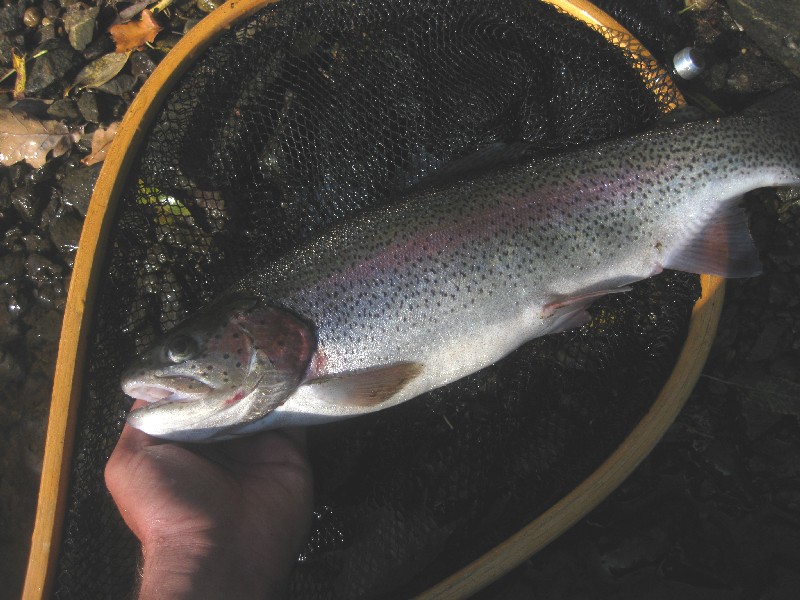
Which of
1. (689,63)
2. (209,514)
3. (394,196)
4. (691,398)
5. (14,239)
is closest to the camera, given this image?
(209,514)

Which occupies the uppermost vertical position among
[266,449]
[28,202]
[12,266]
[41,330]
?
[28,202]

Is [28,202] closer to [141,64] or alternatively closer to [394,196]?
[141,64]

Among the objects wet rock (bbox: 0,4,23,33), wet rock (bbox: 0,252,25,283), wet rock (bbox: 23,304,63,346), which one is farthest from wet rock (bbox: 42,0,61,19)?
wet rock (bbox: 23,304,63,346)

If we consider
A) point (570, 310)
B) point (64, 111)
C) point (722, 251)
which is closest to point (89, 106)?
point (64, 111)

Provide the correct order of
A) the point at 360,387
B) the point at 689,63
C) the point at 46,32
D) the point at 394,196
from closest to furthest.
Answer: the point at 360,387 → the point at 394,196 → the point at 689,63 → the point at 46,32

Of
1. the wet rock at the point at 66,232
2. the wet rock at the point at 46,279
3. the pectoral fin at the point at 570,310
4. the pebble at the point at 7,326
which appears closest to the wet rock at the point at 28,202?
the wet rock at the point at 66,232

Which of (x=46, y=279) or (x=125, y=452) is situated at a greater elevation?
(x=46, y=279)
